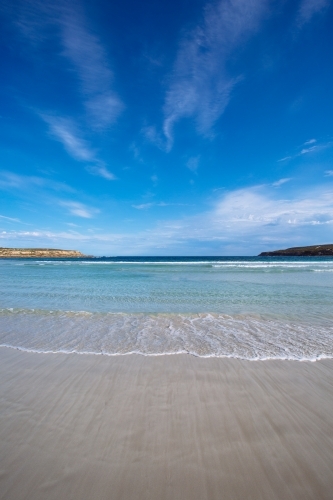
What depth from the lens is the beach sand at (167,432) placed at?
2125 mm

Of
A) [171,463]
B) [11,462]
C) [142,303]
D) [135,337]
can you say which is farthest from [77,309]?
[171,463]

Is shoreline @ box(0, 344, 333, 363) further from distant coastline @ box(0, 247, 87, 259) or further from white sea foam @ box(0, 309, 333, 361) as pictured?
distant coastline @ box(0, 247, 87, 259)

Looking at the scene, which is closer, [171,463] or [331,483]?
[331,483]

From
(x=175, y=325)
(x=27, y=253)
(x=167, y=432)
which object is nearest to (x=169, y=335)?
(x=175, y=325)

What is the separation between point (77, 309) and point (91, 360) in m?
4.87

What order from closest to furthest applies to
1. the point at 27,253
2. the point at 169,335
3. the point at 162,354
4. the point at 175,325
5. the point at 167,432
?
the point at 167,432 < the point at 162,354 < the point at 169,335 < the point at 175,325 < the point at 27,253

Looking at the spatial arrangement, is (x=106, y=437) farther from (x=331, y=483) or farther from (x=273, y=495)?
(x=331, y=483)

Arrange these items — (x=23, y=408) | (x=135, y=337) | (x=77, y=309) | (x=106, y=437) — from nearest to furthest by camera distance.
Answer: (x=106, y=437) < (x=23, y=408) < (x=135, y=337) < (x=77, y=309)

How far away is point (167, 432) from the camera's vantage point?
2.72 m

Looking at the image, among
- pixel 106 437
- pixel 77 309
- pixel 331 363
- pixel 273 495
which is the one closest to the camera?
pixel 273 495

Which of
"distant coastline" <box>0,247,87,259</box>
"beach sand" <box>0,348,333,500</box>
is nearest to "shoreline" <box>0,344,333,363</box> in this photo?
"beach sand" <box>0,348,333,500</box>

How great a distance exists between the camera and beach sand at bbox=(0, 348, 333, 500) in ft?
6.97

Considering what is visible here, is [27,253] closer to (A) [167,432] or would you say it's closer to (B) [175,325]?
(B) [175,325]

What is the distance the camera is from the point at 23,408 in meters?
3.18
